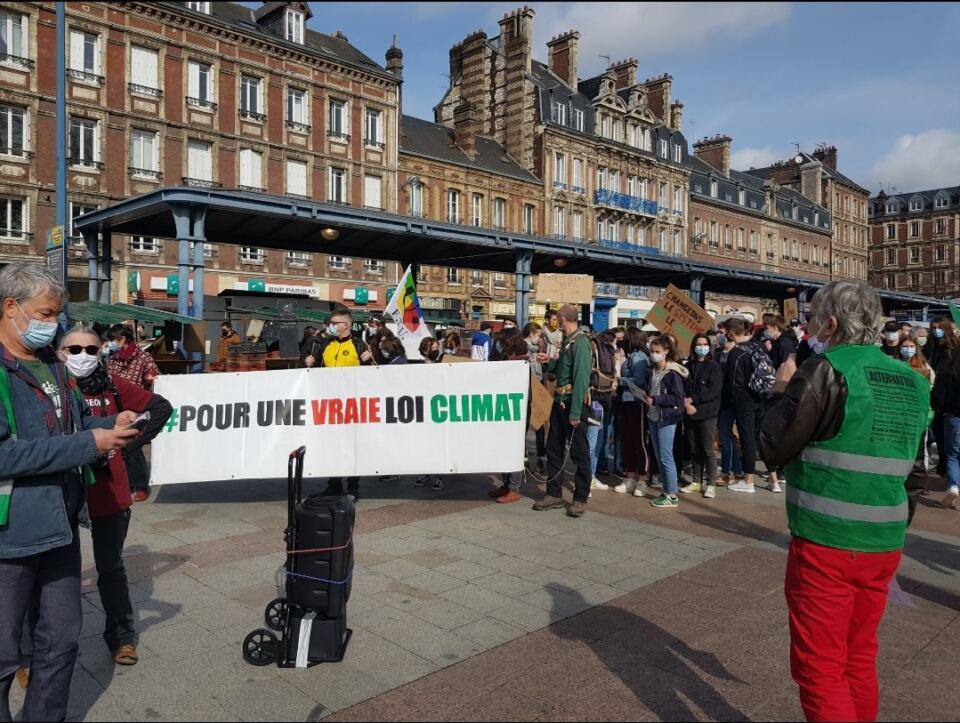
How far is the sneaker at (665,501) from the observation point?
7.89 meters

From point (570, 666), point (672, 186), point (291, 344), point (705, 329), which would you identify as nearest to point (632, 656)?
point (570, 666)

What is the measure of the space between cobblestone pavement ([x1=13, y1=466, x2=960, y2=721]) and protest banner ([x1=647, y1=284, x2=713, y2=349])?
3517mm

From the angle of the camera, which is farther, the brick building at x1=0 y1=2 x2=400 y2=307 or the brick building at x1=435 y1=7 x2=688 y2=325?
the brick building at x1=435 y1=7 x2=688 y2=325

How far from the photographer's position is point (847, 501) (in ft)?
9.15

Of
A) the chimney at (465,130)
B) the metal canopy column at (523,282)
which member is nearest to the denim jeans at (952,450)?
the metal canopy column at (523,282)

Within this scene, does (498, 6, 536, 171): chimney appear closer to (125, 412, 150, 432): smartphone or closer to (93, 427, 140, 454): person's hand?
(125, 412, 150, 432): smartphone

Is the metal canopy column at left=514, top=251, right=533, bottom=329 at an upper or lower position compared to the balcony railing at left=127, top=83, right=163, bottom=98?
lower

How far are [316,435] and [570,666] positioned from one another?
4019mm

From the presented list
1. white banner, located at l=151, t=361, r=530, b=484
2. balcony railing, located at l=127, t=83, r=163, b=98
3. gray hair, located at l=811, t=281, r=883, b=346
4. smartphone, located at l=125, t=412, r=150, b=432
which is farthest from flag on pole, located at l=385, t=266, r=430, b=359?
balcony railing, located at l=127, t=83, r=163, b=98

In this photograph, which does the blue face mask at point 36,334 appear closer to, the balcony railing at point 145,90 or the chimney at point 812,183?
the balcony railing at point 145,90

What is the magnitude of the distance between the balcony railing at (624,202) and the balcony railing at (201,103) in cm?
2537

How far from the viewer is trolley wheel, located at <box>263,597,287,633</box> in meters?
4.20

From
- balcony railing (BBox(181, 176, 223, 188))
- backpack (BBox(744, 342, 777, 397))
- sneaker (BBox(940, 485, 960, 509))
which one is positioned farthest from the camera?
balcony railing (BBox(181, 176, 223, 188))

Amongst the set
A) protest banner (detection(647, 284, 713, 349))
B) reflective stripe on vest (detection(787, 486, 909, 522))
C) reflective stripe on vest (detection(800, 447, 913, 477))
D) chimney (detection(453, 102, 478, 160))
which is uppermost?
chimney (detection(453, 102, 478, 160))
